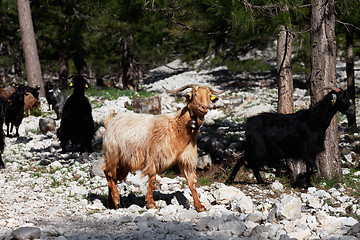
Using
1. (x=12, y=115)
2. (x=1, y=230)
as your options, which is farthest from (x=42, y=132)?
(x=1, y=230)

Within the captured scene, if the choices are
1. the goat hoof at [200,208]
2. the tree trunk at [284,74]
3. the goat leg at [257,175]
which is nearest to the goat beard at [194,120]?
the goat hoof at [200,208]

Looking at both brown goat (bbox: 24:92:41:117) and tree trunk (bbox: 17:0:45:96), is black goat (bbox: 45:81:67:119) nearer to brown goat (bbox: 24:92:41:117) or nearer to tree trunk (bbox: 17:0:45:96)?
brown goat (bbox: 24:92:41:117)

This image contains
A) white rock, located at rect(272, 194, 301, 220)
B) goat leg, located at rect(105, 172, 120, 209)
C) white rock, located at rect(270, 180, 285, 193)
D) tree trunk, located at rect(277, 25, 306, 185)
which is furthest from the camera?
tree trunk, located at rect(277, 25, 306, 185)

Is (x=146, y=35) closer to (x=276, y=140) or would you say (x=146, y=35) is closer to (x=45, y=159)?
(x=45, y=159)

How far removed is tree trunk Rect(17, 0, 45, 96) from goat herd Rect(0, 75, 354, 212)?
368 inches

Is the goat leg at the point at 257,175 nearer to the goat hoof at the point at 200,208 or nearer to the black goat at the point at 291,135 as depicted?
the black goat at the point at 291,135

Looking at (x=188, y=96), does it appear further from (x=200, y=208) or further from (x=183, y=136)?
(x=200, y=208)

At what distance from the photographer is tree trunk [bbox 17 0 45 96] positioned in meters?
18.3

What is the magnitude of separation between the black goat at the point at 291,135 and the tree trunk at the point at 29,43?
1421cm

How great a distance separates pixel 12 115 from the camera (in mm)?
12969

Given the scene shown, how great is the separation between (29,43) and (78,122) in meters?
10.7

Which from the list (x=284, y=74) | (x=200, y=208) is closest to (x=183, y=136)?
(x=200, y=208)

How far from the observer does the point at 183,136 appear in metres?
5.29

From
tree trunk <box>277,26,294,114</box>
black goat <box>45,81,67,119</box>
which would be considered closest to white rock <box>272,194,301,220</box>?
tree trunk <box>277,26,294,114</box>
